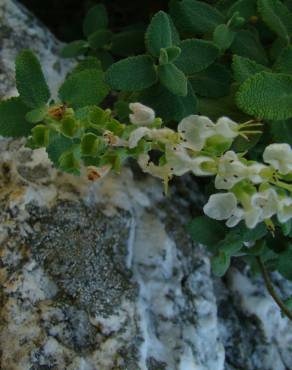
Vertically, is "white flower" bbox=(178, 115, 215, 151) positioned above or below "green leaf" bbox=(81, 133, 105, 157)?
above

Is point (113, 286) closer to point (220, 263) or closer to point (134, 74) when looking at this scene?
point (220, 263)

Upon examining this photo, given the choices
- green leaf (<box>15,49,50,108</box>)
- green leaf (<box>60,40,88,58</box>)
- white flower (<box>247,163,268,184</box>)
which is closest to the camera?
white flower (<box>247,163,268,184</box>)

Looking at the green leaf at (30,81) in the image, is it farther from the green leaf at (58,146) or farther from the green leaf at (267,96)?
the green leaf at (267,96)

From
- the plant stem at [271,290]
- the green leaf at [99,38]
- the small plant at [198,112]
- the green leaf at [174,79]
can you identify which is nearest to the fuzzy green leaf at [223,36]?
the small plant at [198,112]

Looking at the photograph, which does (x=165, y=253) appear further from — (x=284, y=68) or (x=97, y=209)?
(x=284, y=68)

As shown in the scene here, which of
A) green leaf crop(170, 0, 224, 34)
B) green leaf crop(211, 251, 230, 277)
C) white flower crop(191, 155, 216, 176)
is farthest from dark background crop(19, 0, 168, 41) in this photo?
white flower crop(191, 155, 216, 176)

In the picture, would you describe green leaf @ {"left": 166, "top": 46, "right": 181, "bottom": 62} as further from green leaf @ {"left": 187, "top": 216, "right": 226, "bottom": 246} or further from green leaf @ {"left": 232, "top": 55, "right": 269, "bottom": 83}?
green leaf @ {"left": 187, "top": 216, "right": 226, "bottom": 246}

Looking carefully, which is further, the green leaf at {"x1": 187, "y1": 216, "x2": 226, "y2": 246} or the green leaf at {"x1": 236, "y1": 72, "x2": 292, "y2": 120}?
the green leaf at {"x1": 187, "y1": 216, "x2": 226, "y2": 246}
